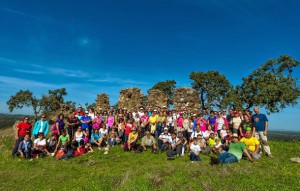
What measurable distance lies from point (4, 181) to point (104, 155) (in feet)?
18.4

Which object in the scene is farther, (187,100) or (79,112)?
(187,100)

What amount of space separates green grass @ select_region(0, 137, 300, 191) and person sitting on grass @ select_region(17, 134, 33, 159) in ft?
3.78

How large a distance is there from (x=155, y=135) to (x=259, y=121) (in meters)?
7.42

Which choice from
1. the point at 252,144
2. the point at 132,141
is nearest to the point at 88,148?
the point at 132,141

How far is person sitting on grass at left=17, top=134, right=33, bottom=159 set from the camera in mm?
14343

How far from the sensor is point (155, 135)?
57.7ft

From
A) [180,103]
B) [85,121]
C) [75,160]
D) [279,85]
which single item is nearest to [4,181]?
[75,160]

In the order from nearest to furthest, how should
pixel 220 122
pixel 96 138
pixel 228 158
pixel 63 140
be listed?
pixel 228 158
pixel 63 140
pixel 220 122
pixel 96 138

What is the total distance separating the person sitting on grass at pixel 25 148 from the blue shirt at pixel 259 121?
566 inches

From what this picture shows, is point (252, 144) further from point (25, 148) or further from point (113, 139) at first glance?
point (25, 148)

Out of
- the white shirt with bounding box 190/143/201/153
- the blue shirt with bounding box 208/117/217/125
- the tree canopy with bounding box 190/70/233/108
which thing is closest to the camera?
the white shirt with bounding box 190/143/201/153

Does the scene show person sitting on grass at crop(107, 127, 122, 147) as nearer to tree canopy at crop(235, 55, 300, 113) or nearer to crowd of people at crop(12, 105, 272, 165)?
crowd of people at crop(12, 105, 272, 165)

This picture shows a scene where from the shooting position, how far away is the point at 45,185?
959 centimetres

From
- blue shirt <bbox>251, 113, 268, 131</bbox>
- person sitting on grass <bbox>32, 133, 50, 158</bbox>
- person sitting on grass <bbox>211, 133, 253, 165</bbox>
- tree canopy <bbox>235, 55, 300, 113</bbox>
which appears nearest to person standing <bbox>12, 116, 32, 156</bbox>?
person sitting on grass <bbox>32, 133, 50, 158</bbox>
